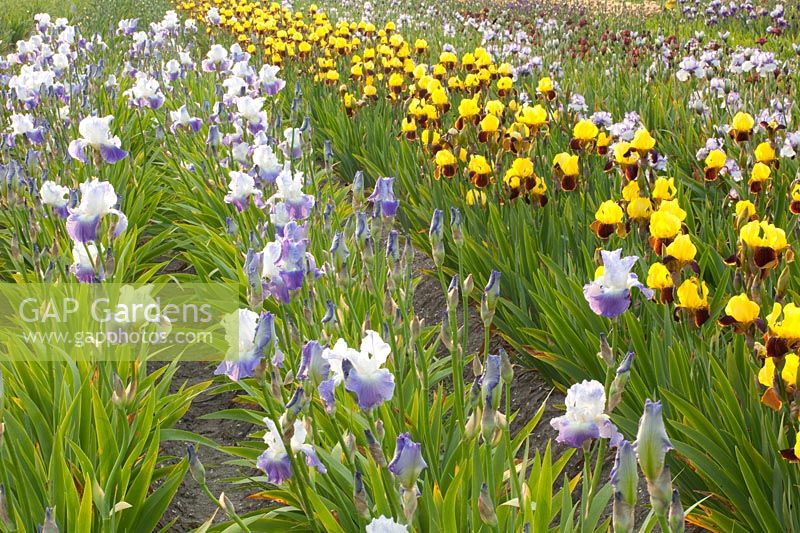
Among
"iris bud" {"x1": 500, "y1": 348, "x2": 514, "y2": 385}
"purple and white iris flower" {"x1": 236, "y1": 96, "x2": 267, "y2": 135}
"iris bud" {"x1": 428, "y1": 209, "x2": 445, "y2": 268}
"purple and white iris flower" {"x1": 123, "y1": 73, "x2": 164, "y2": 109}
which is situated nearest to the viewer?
"iris bud" {"x1": 500, "y1": 348, "x2": 514, "y2": 385}

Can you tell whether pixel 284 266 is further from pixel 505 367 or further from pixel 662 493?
pixel 662 493

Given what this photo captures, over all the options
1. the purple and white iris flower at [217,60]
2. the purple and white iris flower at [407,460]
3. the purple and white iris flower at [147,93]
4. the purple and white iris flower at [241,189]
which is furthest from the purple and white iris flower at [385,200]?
the purple and white iris flower at [217,60]

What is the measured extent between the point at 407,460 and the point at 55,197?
7.36 feet

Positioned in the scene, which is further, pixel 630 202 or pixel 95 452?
pixel 630 202

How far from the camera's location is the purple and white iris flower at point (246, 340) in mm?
1504

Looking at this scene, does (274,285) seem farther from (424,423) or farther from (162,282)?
(162,282)

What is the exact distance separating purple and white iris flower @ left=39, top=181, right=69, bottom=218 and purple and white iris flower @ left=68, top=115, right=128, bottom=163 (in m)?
0.26

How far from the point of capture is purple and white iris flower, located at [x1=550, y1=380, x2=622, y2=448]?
4.91 feet

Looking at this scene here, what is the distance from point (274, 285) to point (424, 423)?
2.10 ft

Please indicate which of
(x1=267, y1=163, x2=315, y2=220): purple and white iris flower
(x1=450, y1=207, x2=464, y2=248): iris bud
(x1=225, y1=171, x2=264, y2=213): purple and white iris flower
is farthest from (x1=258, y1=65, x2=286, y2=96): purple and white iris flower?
(x1=450, y1=207, x2=464, y2=248): iris bud

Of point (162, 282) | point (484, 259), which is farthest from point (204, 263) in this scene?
point (484, 259)

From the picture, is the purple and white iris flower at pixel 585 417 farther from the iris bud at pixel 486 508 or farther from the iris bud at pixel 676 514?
the iris bud at pixel 676 514

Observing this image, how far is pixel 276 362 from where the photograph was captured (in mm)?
1714

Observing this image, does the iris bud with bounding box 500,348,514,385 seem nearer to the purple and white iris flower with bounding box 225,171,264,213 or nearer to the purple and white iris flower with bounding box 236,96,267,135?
the purple and white iris flower with bounding box 225,171,264,213
